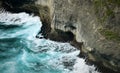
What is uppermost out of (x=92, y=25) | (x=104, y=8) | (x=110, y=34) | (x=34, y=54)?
(x=104, y=8)

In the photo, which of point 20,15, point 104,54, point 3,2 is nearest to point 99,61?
point 104,54

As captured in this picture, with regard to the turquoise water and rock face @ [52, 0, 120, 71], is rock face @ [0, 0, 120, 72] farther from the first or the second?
the turquoise water

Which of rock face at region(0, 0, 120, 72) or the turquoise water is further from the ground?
rock face at region(0, 0, 120, 72)

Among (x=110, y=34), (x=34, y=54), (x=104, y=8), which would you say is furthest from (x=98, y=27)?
(x=34, y=54)

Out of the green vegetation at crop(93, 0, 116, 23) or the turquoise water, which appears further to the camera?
the turquoise water

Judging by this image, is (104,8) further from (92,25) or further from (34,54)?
(34,54)

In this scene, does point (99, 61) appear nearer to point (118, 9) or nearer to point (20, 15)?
point (118, 9)

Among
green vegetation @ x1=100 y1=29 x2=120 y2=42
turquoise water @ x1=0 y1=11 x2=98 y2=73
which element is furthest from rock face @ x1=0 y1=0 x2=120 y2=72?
turquoise water @ x1=0 y1=11 x2=98 y2=73

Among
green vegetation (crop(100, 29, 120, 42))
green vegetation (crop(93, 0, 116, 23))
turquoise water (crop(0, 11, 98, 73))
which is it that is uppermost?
green vegetation (crop(93, 0, 116, 23))
